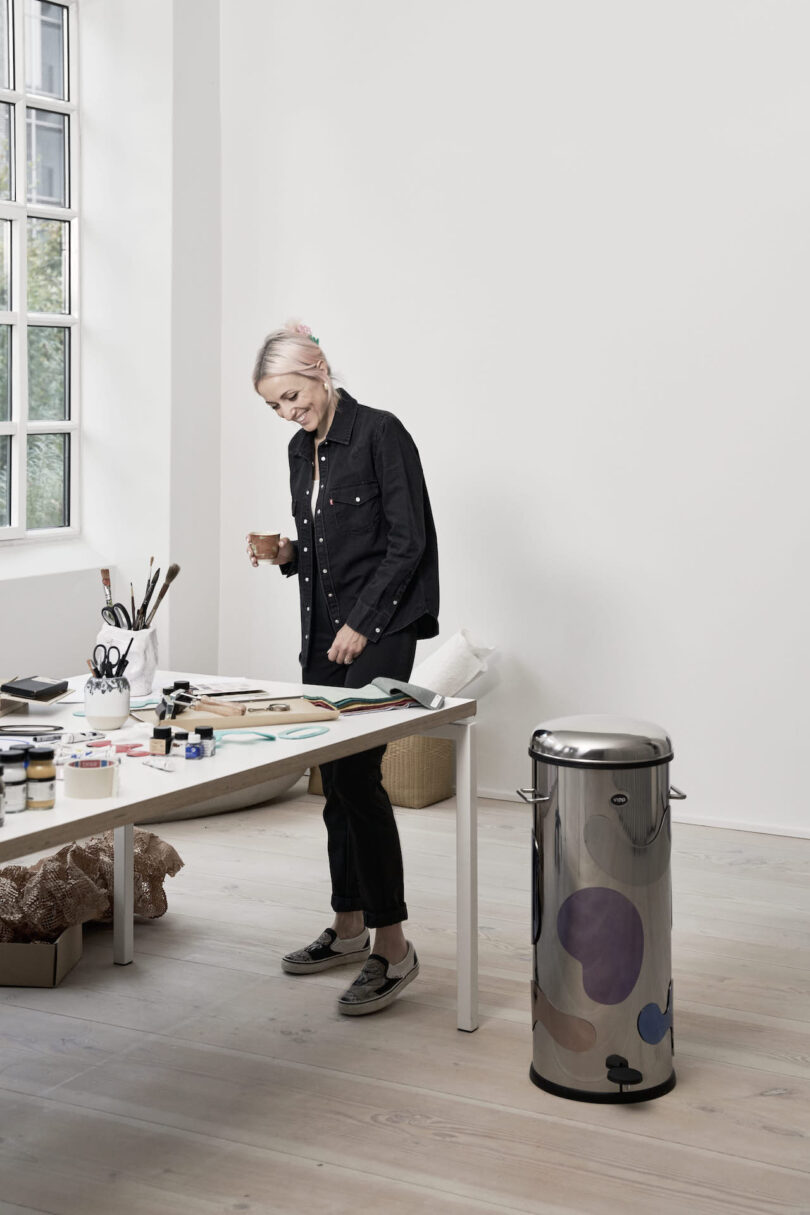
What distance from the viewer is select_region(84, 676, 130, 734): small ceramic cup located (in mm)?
2602

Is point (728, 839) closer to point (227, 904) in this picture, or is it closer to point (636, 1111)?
point (227, 904)

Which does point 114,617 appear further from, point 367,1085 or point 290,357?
point 367,1085

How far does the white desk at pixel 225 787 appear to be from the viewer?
196cm

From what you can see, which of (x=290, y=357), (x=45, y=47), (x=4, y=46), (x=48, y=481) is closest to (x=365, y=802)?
(x=290, y=357)

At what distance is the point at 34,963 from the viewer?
3.25 meters

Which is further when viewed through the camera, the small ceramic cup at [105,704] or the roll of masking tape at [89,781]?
the small ceramic cup at [105,704]

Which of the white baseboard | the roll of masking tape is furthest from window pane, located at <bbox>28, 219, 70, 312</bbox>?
the roll of masking tape

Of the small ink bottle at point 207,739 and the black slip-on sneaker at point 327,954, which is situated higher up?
the small ink bottle at point 207,739

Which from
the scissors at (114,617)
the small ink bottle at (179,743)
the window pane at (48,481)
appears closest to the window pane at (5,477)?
the window pane at (48,481)

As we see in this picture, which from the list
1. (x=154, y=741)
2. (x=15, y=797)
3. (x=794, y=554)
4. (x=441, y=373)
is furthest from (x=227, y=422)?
(x=15, y=797)

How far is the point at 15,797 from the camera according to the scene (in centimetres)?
201

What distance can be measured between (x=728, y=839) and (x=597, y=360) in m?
1.79

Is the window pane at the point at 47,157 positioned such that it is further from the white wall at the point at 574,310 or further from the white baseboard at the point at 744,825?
the white baseboard at the point at 744,825

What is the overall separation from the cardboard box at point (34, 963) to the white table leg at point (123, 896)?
6.1 inches
